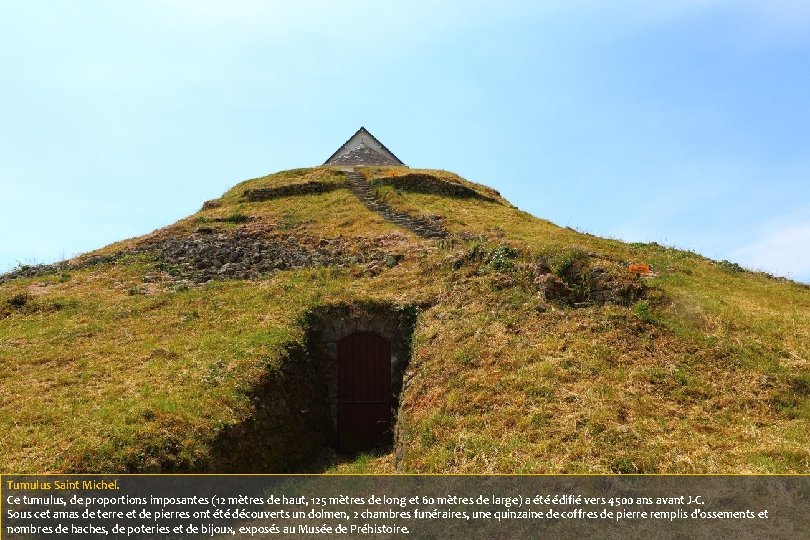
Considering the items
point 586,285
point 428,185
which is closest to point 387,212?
point 428,185

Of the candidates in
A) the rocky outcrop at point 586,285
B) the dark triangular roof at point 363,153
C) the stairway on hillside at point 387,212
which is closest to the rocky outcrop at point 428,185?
the stairway on hillside at point 387,212

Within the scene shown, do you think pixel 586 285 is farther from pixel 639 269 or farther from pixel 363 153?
pixel 363 153

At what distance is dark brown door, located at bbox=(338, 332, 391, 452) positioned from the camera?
52.4 feet

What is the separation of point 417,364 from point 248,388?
4369 millimetres

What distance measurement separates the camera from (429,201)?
35.0 meters

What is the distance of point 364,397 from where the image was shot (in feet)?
53.1

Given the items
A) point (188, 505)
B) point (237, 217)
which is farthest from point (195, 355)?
point (237, 217)

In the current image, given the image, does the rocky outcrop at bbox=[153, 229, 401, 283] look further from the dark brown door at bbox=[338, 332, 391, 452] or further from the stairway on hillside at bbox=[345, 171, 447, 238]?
the dark brown door at bbox=[338, 332, 391, 452]

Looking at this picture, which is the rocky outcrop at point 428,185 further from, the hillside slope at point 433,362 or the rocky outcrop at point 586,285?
the rocky outcrop at point 586,285

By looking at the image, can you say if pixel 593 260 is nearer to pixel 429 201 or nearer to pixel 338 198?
pixel 429 201

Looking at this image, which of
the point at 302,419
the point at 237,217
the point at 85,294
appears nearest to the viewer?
the point at 302,419

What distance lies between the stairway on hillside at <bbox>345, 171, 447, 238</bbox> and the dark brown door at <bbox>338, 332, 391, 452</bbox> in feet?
37.5

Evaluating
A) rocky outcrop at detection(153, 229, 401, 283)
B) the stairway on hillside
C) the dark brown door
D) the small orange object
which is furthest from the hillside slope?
the stairway on hillside

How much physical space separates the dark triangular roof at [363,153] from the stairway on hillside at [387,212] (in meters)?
8.35
